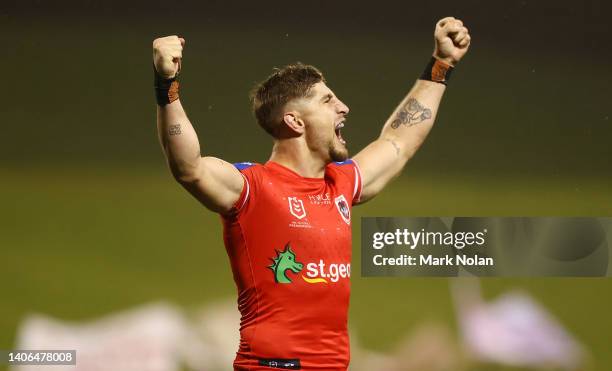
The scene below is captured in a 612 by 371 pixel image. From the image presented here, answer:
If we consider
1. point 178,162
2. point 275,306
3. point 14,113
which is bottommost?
point 275,306

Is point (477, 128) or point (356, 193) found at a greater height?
point (477, 128)

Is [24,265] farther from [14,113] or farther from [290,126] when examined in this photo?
[290,126]

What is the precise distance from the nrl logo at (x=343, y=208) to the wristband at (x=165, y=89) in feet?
1.94

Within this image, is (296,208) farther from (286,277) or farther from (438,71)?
(438,71)

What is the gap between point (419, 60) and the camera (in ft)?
13.0

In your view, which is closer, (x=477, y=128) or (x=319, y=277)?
(x=319, y=277)

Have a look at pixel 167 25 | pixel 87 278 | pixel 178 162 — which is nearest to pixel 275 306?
pixel 178 162

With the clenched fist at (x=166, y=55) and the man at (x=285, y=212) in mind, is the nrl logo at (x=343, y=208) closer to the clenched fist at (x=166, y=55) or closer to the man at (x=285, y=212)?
the man at (x=285, y=212)

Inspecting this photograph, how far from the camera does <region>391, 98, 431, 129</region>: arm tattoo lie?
264 centimetres

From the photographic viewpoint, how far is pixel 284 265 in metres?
2.24

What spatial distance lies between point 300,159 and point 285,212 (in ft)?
0.67

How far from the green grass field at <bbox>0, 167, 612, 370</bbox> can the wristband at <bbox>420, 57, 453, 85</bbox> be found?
4.27 feet

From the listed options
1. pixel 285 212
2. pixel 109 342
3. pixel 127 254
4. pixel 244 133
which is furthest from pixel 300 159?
pixel 109 342

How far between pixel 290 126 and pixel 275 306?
0.50 metres
